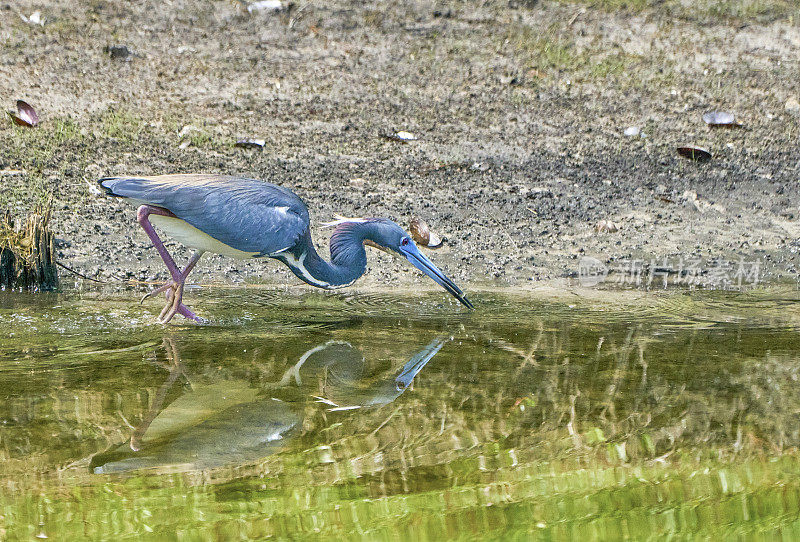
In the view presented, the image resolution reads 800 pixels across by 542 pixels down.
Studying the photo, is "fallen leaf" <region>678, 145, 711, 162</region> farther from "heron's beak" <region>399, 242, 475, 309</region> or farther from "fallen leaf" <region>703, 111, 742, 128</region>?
"heron's beak" <region>399, 242, 475, 309</region>

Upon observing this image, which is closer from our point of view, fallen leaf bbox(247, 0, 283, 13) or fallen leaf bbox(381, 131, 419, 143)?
fallen leaf bbox(381, 131, 419, 143)

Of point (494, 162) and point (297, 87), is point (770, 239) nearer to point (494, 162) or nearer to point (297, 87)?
point (494, 162)

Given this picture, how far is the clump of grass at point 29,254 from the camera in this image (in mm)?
5488

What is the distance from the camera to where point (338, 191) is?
7219 mm

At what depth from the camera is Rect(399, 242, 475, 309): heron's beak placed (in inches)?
220

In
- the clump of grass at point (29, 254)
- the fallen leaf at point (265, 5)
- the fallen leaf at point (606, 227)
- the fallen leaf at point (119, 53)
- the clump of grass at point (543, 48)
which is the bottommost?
the clump of grass at point (29, 254)

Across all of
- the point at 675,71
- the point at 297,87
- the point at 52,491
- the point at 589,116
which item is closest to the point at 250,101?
the point at 297,87

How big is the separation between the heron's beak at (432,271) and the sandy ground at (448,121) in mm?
522

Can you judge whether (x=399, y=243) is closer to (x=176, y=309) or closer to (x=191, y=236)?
(x=191, y=236)

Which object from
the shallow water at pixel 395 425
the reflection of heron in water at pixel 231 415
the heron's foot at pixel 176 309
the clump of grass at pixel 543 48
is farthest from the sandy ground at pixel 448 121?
the reflection of heron in water at pixel 231 415

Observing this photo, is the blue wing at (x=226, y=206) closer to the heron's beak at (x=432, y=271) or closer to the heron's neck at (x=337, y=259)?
the heron's neck at (x=337, y=259)

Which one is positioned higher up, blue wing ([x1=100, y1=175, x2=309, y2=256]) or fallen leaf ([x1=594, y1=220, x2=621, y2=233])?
Result: fallen leaf ([x1=594, y1=220, x2=621, y2=233])

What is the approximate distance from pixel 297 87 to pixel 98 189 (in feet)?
7.99

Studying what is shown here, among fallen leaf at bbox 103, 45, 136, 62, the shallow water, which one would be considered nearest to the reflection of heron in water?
the shallow water
